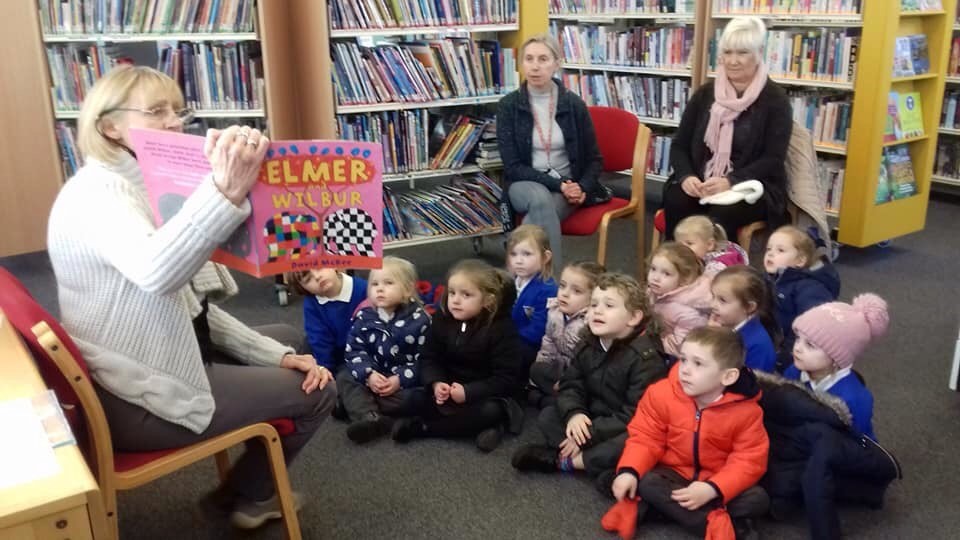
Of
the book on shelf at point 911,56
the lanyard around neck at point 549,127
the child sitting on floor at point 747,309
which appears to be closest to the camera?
the child sitting on floor at point 747,309

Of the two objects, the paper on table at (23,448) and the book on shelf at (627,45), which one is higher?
the book on shelf at (627,45)

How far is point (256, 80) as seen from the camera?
4.07 meters

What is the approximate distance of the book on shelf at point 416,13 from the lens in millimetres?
3939

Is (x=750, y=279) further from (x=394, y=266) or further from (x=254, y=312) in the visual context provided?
(x=254, y=312)

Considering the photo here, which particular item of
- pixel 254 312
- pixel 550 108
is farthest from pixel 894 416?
pixel 254 312

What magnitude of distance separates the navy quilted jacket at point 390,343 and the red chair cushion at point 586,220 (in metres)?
1.17

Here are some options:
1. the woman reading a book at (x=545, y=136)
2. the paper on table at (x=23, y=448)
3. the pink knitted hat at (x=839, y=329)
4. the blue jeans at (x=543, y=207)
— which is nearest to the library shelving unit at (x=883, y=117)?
the woman reading a book at (x=545, y=136)

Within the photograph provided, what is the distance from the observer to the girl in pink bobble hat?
2357mm

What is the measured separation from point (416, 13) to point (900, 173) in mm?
2795

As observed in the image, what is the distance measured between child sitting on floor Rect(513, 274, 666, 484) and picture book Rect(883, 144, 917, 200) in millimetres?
2690

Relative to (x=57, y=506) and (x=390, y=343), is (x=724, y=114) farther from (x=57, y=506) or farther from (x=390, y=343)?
(x=57, y=506)

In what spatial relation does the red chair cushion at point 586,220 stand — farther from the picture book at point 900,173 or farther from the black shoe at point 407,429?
the picture book at point 900,173

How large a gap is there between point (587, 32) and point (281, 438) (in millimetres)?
4787

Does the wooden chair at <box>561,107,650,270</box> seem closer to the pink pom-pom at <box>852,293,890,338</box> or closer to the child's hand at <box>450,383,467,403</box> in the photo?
the child's hand at <box>450,383,467,403</box>
